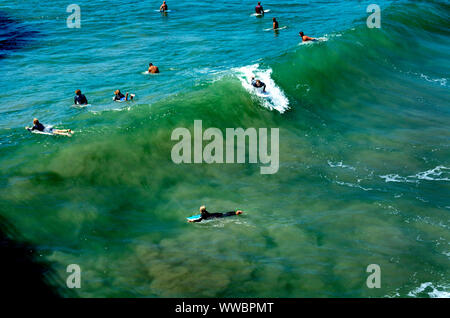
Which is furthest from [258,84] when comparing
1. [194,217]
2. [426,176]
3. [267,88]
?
[194,217]

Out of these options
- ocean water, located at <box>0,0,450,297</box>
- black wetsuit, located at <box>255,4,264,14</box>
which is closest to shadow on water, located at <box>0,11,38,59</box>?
ocean water, located at <box>0,0,450,297</box>

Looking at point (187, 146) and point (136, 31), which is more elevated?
point (136, 31)

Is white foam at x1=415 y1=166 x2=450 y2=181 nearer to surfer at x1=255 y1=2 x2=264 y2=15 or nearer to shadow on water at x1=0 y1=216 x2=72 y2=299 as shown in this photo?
shadow on water at x1=0 y1=216 x2=72 y2=299

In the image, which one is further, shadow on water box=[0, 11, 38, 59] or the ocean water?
shadow on water box=[0, 11, 38, 59]

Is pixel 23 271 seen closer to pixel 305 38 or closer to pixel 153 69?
pixel 153 69
